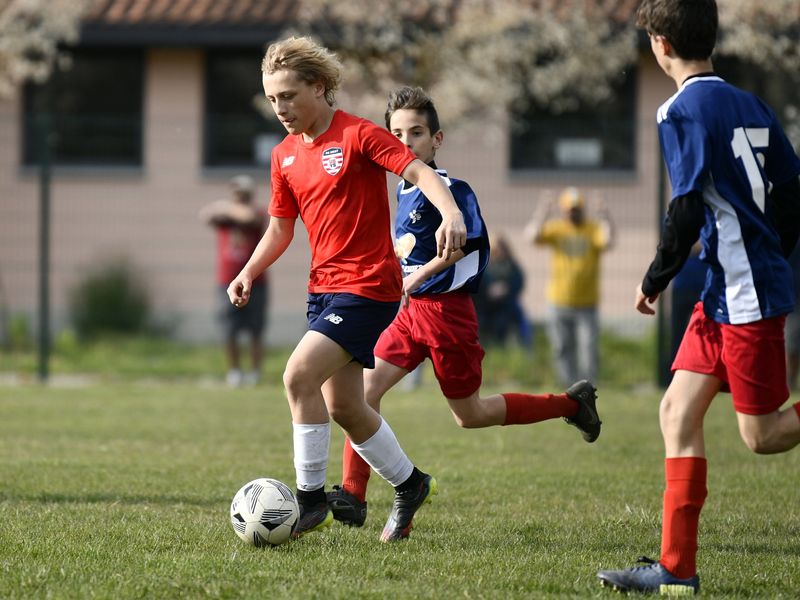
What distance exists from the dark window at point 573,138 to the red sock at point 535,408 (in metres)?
10.4

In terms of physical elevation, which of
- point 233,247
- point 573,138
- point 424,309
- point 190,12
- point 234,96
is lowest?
point 233,247

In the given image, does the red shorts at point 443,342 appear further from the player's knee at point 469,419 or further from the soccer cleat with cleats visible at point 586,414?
the soccer cleat with cleats visible at point 586,414

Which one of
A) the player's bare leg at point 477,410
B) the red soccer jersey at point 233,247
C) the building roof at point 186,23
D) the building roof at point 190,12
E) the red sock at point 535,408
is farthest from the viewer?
the building roof at point 190,12

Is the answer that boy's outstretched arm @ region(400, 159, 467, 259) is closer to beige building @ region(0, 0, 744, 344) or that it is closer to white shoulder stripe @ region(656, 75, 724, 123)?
white shoulder stripe @ region(656, 75, 724, 123)

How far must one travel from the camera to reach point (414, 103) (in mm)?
5879

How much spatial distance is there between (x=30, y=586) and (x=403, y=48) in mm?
13635

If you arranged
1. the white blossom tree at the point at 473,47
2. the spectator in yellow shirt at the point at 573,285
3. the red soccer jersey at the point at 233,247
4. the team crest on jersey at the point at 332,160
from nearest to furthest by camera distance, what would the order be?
1. the team crest on jersey at the point at 332,160
2. the spectator in yellow shirt at the point at 573,285
3. the red soccer jersey at the point at 233,247
4. the white blossom tree at the point at 473,47

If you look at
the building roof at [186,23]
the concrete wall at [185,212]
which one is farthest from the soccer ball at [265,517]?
the building roof at [186,23]

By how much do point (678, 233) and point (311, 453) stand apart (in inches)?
75.1

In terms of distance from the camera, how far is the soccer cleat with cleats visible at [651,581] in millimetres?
4371

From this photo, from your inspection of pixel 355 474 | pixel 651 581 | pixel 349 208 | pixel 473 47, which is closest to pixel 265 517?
pixel 355 474

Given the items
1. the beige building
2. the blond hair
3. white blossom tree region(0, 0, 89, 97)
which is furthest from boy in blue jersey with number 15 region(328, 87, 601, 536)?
white blossom tree region(0, 0, 89, 97)

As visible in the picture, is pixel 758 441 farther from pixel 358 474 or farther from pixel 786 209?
pixel 358 474

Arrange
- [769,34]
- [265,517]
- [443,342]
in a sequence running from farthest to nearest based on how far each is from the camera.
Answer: [769,34] → [443,342] → [265,517]
